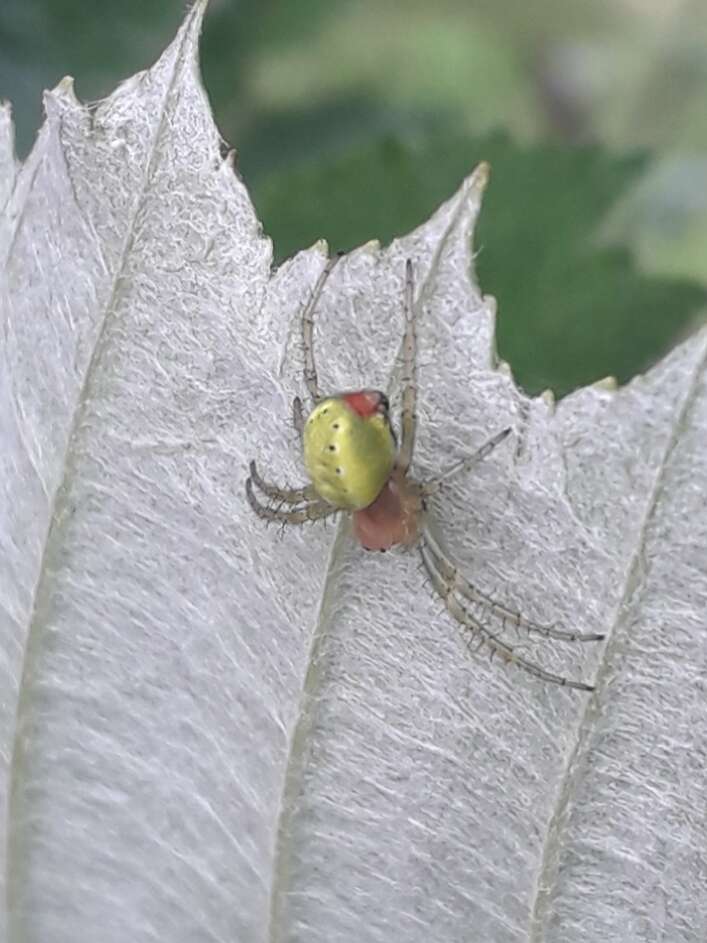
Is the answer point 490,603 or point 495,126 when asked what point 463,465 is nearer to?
point 490,603

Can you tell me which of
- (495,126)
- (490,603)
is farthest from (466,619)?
(495,126)

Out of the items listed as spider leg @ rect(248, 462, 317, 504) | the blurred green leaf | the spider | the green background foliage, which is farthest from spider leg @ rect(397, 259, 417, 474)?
the blurred green leaf

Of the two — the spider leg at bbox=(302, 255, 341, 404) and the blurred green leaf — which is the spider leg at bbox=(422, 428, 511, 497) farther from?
the blurred green leaf

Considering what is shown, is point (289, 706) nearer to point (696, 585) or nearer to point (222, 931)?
point (222, 931)

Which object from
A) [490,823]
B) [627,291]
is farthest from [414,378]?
[627,291]

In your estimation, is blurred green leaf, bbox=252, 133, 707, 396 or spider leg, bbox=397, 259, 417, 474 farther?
blurred green leaf, bbox=252, 133, 707, 396

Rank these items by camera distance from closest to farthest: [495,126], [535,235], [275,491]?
[275,491] < [535,235] < [495,126]

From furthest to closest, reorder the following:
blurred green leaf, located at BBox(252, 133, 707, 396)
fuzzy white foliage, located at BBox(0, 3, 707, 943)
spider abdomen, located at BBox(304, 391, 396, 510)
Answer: blurred green leaf, located at BBox(252, 133, 707, 396) → spider abdomen, located at BBox(304, 391, 396, 510) → fuzzy white foliage, located at BBox(0, 3, 707, 943)
